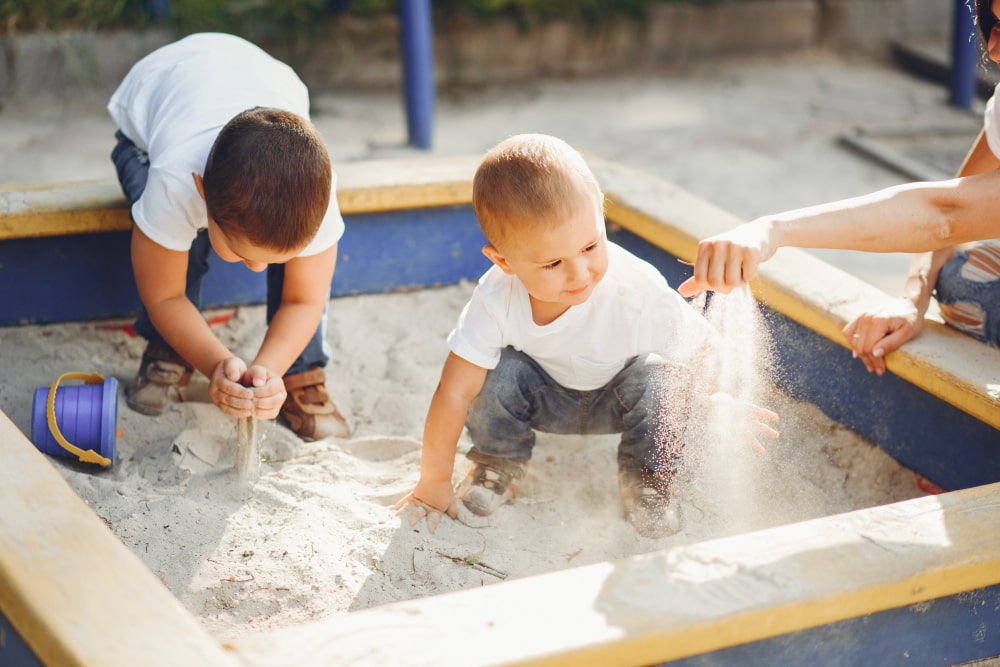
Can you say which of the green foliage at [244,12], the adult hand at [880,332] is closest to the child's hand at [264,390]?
the adult hand at [880,332]

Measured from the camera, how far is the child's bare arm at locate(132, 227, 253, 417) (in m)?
1.84

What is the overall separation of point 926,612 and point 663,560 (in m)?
0.33

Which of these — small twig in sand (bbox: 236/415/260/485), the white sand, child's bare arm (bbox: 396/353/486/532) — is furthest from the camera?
small twig in sand (bbox: 236/415/260/485)

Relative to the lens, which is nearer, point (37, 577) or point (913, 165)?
point (37, 577)

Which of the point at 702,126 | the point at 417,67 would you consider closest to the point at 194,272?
the point at 417,67

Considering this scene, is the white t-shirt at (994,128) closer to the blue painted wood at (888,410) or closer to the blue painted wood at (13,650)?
the blue painted wood at (888,410)

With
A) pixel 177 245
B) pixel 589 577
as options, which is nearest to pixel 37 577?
pixel 589 577

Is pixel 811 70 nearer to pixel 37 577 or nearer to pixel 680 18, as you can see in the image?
pixel 680 18

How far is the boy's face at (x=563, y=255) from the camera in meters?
1.51

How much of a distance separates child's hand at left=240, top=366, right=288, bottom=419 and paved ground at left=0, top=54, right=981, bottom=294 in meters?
1.46

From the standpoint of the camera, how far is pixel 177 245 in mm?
1825

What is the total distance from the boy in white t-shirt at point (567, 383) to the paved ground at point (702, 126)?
1.10m

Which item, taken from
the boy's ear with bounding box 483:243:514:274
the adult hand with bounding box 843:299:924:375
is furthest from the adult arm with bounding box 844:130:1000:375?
the boy's ear with bounding box 483:243:514:274

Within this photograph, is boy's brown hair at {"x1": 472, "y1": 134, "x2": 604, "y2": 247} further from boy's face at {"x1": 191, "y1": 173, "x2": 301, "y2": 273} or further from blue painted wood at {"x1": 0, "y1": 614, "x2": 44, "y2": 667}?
blue painted wood at {"x1": 0, "y1": 614, "x2": 44, "y2": 667}
